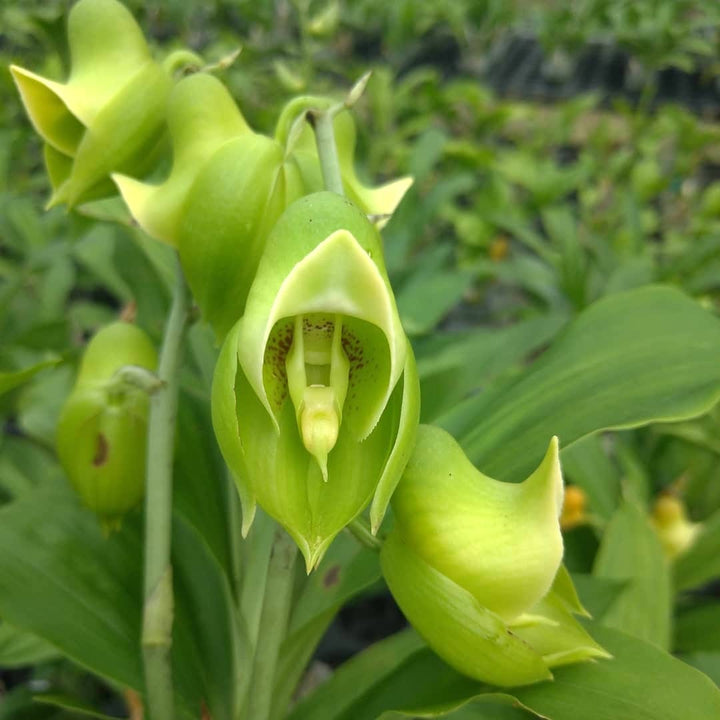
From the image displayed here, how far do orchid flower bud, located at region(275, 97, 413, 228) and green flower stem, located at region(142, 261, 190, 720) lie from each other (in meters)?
0.10

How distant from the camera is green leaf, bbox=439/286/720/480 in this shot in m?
0.41

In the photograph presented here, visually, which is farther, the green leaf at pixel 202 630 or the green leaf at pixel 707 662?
the green leaf at pixel 707 662

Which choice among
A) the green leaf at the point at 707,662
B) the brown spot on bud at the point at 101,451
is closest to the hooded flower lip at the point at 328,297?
the brown spot on bud at the point at 101,451

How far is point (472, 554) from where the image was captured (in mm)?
328

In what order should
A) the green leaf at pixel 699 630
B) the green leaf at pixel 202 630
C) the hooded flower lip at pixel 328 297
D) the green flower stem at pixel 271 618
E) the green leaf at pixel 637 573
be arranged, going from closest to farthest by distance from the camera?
the hooded flower lip at pixel 328 297 < the green flower stem at pixel 271 618 < the green leaf at pixel 202 630 < the green leaf at pixel 637 573 < the green leaf at pixel 699 630

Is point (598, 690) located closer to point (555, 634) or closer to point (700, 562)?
point (555, 634)

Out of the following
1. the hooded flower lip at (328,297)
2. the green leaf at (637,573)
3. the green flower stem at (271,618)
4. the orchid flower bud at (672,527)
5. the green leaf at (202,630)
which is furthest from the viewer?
the orchid flower bud at (672,527)

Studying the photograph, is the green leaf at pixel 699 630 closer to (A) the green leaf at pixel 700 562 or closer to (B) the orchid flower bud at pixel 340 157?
(A) the green leaf at pixel 700 562

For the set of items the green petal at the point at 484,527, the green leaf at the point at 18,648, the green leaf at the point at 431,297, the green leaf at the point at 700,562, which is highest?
the green petal at the point at 484,527

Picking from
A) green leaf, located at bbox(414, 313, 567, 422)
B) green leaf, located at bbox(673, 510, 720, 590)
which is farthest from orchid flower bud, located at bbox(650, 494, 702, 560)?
green leaf, located at bbox(414, 313, 567, 422)

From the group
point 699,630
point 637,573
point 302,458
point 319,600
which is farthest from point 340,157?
point 699,630

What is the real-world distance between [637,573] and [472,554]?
0.43 metres

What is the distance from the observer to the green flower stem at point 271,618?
0.39 meters

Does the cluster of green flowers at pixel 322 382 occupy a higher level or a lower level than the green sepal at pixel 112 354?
higher
